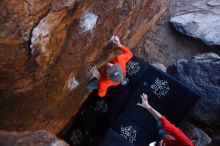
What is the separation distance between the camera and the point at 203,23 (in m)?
6.68

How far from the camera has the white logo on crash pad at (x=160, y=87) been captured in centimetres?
520

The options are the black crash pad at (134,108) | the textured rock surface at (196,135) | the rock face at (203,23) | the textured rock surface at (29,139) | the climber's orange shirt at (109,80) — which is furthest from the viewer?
the rock face at (203,23)

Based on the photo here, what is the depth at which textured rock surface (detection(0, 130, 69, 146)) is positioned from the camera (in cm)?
246

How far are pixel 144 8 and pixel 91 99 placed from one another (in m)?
1.77

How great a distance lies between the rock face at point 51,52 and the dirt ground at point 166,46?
107cm

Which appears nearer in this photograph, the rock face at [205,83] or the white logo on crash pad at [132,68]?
the white logo on crash pad at [132,68]

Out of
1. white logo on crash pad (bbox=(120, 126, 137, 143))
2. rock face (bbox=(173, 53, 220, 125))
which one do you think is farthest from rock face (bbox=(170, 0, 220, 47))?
white logo on crash pad (bbox=(120, 126, 137, 143))

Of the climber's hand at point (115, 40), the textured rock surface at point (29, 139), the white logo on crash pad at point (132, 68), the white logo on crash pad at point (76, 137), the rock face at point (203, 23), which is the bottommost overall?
the white logo on crash pad at point (76, 137)


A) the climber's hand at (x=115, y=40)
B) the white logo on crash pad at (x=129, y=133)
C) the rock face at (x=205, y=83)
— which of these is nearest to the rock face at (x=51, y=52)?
the climber's hand at (x=115, y=40)

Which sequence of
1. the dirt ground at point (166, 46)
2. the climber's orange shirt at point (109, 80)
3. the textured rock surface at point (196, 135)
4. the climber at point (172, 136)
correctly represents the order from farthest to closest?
the dirt ground at point (166, 46)
the textured rock surface at point (196, 135)
the climber's orange shirt at point (109, 80)
the climber at point (172, 136)

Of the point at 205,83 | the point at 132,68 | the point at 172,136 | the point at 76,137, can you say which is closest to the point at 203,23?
the point at 205,83

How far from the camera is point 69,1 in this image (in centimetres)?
376

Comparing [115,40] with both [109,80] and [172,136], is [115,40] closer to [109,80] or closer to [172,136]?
[109,80]

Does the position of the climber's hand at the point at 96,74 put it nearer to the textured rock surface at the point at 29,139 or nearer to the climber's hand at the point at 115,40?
the climber's hand at the point at 115,40
